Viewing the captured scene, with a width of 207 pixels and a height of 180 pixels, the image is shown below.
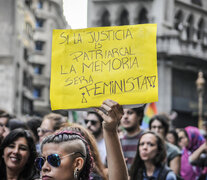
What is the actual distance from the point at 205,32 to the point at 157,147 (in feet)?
99.5

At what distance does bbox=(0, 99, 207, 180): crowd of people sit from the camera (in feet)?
9.73

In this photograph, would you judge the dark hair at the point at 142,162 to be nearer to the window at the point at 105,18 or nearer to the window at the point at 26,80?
the window at the point at 105,18

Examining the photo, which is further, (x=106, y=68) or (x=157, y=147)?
(x=157, y=147)

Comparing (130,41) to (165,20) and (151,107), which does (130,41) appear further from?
(165,20)

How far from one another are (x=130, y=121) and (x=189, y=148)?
93.3 inches

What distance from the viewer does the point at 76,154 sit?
118 inches

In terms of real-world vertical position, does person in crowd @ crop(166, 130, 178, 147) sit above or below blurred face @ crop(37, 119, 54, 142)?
below

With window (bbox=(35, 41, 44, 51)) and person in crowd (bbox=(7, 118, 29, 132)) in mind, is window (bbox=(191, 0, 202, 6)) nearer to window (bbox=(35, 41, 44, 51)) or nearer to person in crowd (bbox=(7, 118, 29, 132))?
window (bbox=(35, 41, 44, 51))

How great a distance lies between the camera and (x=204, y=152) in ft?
23.1

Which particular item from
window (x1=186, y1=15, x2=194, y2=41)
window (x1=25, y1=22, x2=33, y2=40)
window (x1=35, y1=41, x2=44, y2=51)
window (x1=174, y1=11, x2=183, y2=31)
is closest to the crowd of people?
window (x1=174, y1=11, x2=183, y2=31)

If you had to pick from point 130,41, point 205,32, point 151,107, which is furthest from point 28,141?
point 205,32

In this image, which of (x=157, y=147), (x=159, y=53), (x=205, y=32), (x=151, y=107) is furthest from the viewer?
(x=205, y=32)

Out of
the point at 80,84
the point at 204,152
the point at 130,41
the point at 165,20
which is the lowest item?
the point at 204,152

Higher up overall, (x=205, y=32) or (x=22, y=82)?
(x=205, y=32)
